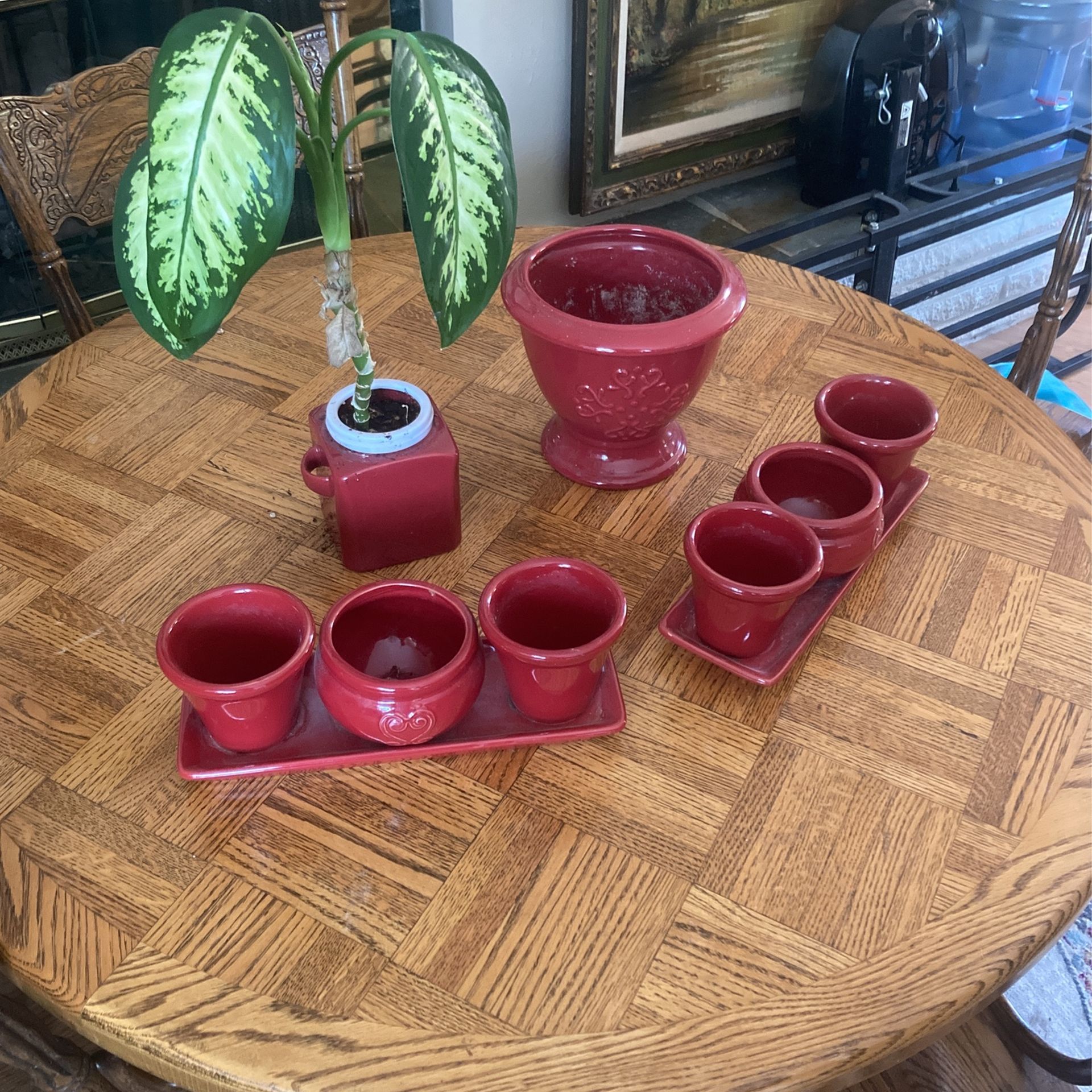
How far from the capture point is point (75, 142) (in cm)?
106

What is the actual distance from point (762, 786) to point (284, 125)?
0.47 meters

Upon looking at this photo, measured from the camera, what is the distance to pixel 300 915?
1.89 feet

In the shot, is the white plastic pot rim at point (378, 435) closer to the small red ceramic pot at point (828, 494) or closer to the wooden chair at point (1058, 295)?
the small red ceramic pot at point (828, 494)

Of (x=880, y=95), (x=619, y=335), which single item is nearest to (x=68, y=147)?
(x=619, y=335)

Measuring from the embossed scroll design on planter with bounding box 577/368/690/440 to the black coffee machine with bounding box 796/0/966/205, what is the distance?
1.63m

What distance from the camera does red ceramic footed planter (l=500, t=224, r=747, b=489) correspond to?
2.48ft

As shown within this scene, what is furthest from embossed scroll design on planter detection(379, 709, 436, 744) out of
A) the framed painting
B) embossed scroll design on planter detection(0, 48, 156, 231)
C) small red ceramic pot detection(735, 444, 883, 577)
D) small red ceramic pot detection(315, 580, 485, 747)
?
the framed painting

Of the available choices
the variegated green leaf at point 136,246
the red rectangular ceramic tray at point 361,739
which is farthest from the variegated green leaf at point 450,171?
the red rectangular ceramic tray at point 361,739

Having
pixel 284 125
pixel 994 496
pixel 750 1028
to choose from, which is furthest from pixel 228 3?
pixel 750 1028

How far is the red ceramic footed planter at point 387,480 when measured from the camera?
739 mm

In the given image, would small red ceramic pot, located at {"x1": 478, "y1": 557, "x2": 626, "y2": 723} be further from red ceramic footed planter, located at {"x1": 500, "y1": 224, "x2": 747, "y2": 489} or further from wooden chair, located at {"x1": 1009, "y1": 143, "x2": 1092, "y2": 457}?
wooden chair, located at {"x1": 1009, "y1": 143, "x2": 1092, "y2": 457}

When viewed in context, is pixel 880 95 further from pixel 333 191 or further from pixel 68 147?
pixel 333 191

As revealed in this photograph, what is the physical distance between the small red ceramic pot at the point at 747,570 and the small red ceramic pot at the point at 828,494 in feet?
0.06

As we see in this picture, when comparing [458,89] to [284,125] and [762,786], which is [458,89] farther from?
[762,786]
